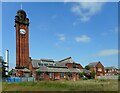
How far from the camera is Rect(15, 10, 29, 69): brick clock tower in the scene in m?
61.1

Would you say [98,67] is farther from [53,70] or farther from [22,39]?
[22,39]

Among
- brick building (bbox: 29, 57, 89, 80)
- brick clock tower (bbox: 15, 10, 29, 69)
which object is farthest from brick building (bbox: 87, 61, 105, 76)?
brick clock tower (bbox: 15, 10, 29, 69)

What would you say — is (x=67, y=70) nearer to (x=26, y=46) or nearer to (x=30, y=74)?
(x=30, y=74)

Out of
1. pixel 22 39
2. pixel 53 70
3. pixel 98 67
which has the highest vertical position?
pixel 22 39

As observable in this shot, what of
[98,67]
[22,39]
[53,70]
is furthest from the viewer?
[98,67]

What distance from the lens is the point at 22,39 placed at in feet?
208

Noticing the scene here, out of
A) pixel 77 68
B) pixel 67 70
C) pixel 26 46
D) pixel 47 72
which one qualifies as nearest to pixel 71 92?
pixel 47 72

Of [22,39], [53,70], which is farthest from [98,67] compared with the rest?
[22,39]

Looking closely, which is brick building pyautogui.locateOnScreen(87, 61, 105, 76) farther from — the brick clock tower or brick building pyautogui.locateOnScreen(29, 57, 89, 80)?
the brick clock tower

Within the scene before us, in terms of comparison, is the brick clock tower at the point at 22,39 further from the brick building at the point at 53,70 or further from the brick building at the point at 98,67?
the brick building at the point at 98,67

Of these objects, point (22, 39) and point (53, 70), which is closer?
point (53, 70)

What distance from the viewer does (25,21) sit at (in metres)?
65.0

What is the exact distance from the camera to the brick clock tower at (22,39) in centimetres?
6108

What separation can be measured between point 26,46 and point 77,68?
15.7 m
